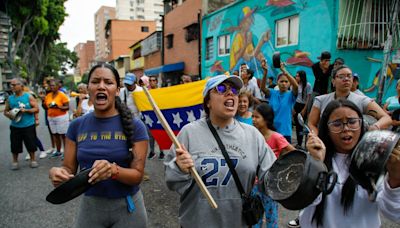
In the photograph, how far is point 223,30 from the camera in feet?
57.1

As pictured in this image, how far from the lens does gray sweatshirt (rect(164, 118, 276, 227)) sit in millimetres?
1923

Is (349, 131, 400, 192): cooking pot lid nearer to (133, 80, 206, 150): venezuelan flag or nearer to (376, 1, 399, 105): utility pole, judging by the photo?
(133, 80, 206, 150): venezuelan flag

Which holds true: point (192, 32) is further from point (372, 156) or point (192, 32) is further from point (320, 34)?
point (372, 156)

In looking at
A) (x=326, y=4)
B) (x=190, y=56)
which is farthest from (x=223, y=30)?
(x=326, y=4)

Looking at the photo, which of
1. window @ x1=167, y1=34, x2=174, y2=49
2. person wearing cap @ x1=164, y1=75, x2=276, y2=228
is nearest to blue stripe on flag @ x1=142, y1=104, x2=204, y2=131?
person wearing cap @ x1=164, y1=75, x2=276, y2=228

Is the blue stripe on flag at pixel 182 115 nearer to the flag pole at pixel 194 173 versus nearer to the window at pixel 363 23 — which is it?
the flag pole at pixel 194 173

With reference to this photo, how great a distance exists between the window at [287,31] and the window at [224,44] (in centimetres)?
444

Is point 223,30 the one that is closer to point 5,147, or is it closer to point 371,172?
point 5,147

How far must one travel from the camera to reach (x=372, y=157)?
4.09 ft

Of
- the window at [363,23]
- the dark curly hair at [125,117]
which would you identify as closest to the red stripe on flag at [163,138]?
the dark curly hair at [125,117]

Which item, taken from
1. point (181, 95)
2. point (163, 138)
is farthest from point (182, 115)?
point (163, 138)

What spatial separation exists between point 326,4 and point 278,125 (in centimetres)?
762

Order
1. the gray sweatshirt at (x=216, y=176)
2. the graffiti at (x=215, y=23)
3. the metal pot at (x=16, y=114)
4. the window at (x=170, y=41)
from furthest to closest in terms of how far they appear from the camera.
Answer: the window at (x=170, y=41) → the graffiti at (x=215, y=23) → the metal pot at (x=16, y=114) → the gray sweatshirt at (x=216, y=176)

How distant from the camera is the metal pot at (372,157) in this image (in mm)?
1215
